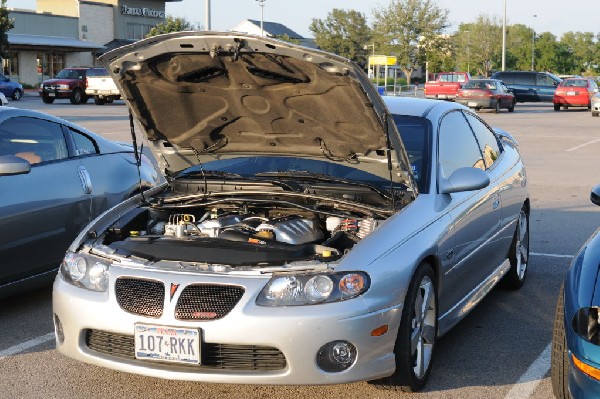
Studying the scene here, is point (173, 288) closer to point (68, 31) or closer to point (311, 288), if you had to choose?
point (311, 288)

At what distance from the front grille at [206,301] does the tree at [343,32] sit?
86594 millimetres

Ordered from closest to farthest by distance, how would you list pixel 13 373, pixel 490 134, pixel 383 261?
pixel 383 261 → pixel 13 373 → pixel 490 134

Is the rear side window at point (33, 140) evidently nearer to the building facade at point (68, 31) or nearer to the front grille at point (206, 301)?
the front grille at point (206, 301)

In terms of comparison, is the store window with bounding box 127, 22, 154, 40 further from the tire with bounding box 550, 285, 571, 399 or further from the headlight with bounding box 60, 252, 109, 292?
the tire with bounding box 550, 285, 571, 399

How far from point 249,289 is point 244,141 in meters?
1.76

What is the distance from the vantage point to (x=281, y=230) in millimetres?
5242

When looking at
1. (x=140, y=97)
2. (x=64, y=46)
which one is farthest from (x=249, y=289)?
(x=64, y=46)

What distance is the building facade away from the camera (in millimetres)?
61625

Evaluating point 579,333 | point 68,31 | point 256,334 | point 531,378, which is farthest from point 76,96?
point 579,333

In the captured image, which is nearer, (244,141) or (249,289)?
(249,289)

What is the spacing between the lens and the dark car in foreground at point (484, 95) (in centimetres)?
3700

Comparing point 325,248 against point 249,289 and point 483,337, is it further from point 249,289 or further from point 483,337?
point 483,337

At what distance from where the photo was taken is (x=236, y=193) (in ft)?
18.4

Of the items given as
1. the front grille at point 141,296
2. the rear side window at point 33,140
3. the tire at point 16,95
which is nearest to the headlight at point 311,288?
the front grille at point 141,296
